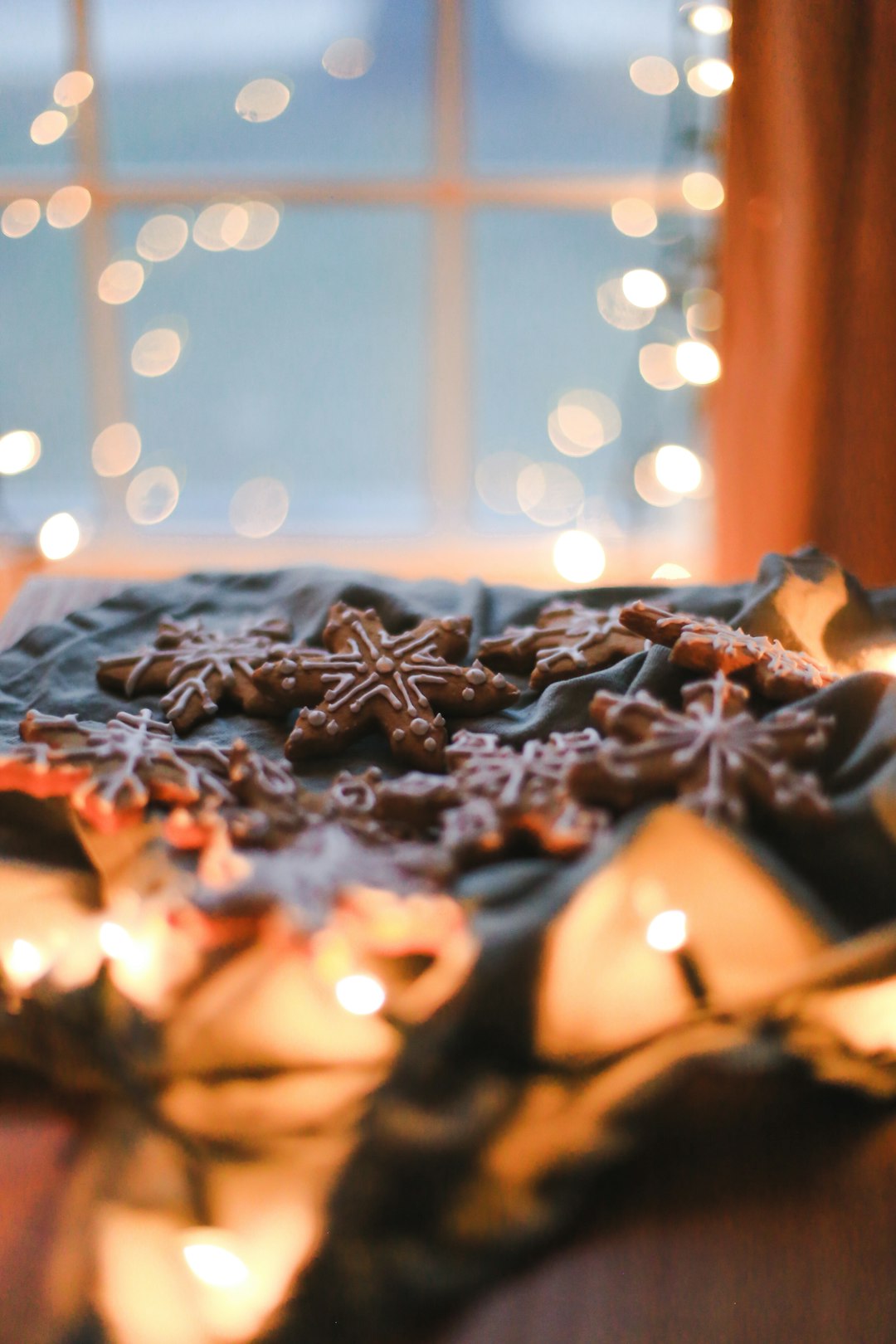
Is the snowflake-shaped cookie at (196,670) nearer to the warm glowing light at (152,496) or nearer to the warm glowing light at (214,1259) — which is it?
the warm glowing light at (214,1259)

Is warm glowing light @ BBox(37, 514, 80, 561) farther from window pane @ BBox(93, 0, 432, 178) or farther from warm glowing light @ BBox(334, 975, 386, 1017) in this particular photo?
warm glowing light @ BBox(334, 975, 386, 1017)

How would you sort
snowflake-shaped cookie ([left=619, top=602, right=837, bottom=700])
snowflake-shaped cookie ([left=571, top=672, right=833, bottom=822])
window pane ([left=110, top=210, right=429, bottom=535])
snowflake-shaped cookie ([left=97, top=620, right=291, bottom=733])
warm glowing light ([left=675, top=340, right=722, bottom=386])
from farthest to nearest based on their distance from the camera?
window pane ([left=110, top=210, right=429, bottom=535]) < warm glowing light ([left=675, top=340, right=722, bottom=386]) < snowflake-shaped cookie ([left=97, top=620, right=291, bottom=733]) < snowflake-shaped cookie ([left=619, top=602, right=837, bottom=700]) < snowflake-shaped cookie ([left=571, top=672, right=833, bottom=822])

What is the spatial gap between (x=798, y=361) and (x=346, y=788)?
1.44m

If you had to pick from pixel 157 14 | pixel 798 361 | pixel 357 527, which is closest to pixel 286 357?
pixel 357 527

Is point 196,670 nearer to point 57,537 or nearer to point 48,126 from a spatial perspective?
point 57,537

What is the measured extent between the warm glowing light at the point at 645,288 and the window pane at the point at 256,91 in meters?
0.57

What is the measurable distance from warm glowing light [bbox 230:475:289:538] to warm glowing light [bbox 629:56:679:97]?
1.23 m

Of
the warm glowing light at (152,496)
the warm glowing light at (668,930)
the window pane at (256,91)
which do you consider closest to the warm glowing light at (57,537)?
the warm glowing light at (152,496)

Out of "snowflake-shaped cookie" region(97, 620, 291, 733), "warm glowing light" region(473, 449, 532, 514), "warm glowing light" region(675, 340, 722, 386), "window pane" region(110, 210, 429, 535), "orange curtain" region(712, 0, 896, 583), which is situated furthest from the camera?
"warm glowing light" region(473, 449, 532, 514)

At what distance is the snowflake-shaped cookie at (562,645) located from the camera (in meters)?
1.04

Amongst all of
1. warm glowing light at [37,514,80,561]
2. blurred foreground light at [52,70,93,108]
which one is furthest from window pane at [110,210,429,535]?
warm glowing light at [37,514,80,561]

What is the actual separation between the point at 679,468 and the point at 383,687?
1.36 metres

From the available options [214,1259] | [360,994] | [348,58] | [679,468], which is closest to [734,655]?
[360,994]

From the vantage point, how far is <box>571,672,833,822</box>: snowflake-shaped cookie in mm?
754
